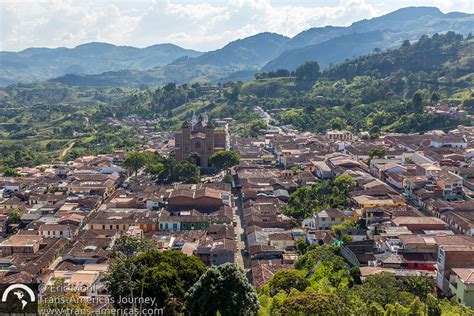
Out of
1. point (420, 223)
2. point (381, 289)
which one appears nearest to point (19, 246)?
point (381, 289)

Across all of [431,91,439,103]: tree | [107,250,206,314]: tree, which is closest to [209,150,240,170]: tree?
[107,250,206,314]: tree

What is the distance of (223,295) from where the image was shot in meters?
17.3

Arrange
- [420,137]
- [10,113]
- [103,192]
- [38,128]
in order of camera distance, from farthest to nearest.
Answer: [10,113] < [38,128] < [420,137] < [103,192]

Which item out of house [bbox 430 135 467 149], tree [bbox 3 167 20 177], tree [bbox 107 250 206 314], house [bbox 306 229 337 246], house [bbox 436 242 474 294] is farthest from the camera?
house [bbox 430 135 467 149]

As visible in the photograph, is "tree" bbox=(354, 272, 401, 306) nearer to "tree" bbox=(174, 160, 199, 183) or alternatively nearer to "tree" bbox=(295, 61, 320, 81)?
"tree" bbox=(174, 160, 199, 183)

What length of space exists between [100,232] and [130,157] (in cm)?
1687

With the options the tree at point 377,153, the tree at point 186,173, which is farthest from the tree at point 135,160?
the tree at point 377,153

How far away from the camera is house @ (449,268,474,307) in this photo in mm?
20469

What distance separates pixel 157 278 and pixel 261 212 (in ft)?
57.9

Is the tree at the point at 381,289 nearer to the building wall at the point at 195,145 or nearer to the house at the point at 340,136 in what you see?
the building wall at the point at 195,145

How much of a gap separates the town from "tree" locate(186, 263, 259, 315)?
21.7 ft

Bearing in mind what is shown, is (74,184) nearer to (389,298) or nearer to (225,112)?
(389,298)

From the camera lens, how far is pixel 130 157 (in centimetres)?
4856

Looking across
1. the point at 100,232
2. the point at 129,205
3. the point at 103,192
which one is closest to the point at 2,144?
the point at 103,192
